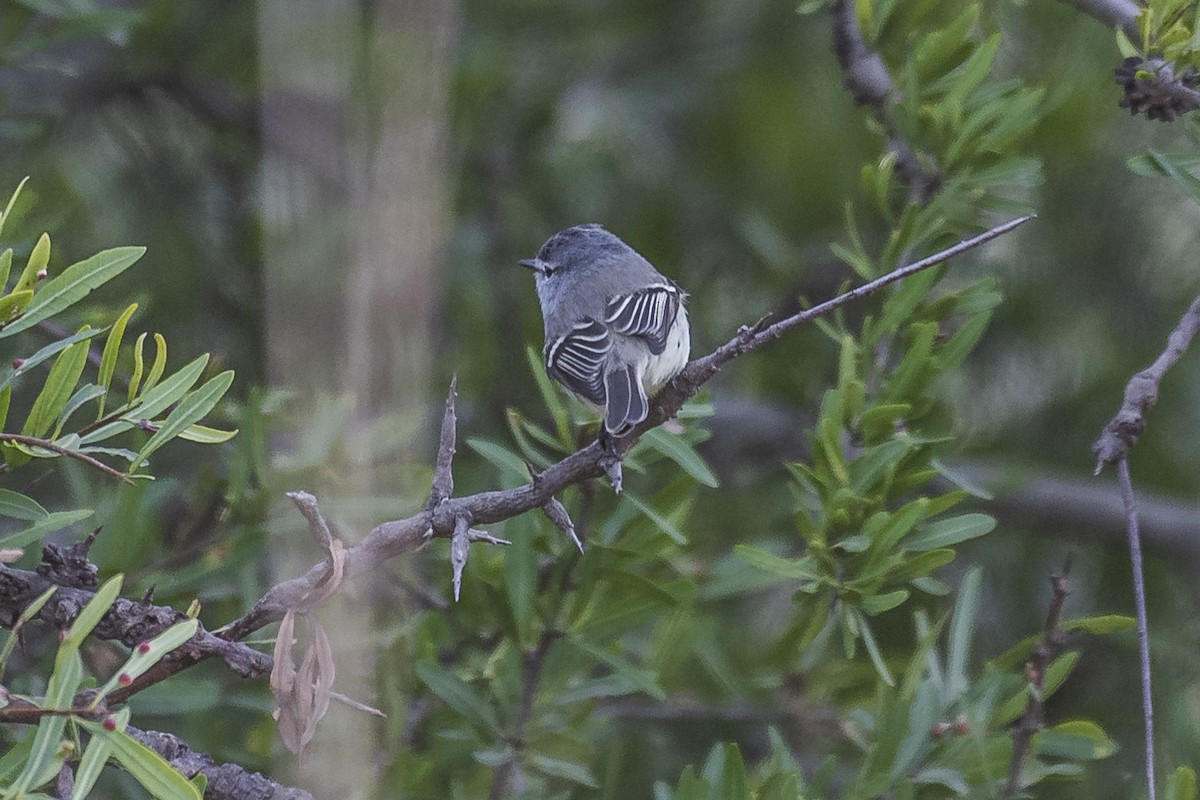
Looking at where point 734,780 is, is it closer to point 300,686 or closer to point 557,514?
point 557,514

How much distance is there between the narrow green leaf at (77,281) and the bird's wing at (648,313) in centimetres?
147

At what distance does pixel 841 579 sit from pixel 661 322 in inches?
40.2

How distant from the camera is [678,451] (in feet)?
7.25

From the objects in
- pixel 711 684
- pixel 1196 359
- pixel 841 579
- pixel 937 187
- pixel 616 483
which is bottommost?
pixel 711 684

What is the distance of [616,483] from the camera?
1967 mm

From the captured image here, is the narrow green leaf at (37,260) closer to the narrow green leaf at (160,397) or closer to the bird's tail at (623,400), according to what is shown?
the narrow green leaf at (160,397)

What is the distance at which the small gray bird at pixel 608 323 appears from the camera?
255 cm

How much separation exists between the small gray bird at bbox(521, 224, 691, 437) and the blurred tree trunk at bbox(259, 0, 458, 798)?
1.03ft

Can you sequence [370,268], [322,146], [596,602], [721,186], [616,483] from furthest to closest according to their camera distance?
[721,186], [322,146], [370,268], [596,602], [616,483]

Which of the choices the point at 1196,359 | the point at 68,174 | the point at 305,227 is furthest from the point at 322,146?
the point at 1196,359

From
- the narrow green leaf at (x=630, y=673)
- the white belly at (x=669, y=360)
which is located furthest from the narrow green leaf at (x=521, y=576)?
the white belly at (x=669, y=360)

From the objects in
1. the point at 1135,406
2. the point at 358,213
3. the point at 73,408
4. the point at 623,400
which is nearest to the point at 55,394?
the point at 73,408

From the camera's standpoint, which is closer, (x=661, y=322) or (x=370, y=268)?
(x=661, y=322)

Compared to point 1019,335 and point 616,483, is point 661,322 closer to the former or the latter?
point 616,483
